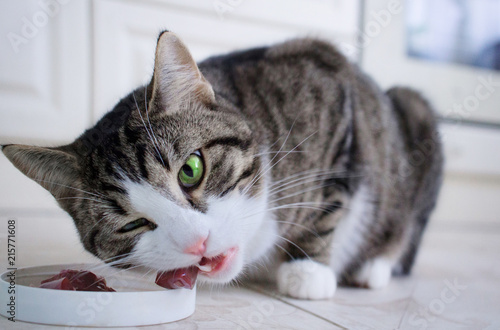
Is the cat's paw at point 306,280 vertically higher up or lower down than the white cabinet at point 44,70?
lower down

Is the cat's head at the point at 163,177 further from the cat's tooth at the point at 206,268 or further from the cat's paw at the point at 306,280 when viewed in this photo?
the cat's paw at the point at 306,280

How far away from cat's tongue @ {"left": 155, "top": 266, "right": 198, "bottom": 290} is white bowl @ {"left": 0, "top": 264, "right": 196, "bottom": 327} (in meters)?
0.01

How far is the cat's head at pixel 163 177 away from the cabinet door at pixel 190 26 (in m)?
0.97

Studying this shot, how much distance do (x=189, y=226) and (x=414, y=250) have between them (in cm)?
96

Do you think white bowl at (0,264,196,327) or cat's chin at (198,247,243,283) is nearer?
white bowl at (0,264,196,327)

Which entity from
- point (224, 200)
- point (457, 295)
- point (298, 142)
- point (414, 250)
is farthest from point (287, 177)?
point (414, 250)

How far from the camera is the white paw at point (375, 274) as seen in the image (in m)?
1.28

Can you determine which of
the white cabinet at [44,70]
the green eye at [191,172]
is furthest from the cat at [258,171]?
the white cabinet at [44,70]

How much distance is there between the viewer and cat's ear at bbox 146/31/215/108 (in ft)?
2.86

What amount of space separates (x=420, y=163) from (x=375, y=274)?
1.39ft

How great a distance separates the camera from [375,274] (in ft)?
4.24

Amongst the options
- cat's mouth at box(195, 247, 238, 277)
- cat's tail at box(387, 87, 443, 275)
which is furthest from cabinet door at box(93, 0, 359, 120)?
cat's mouth at box(195, 247, 238, 277)

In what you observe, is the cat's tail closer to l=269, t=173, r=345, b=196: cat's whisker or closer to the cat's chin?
l=269, t=173, r=345, b=196: cat's whisker

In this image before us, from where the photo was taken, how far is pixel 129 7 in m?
2.04
